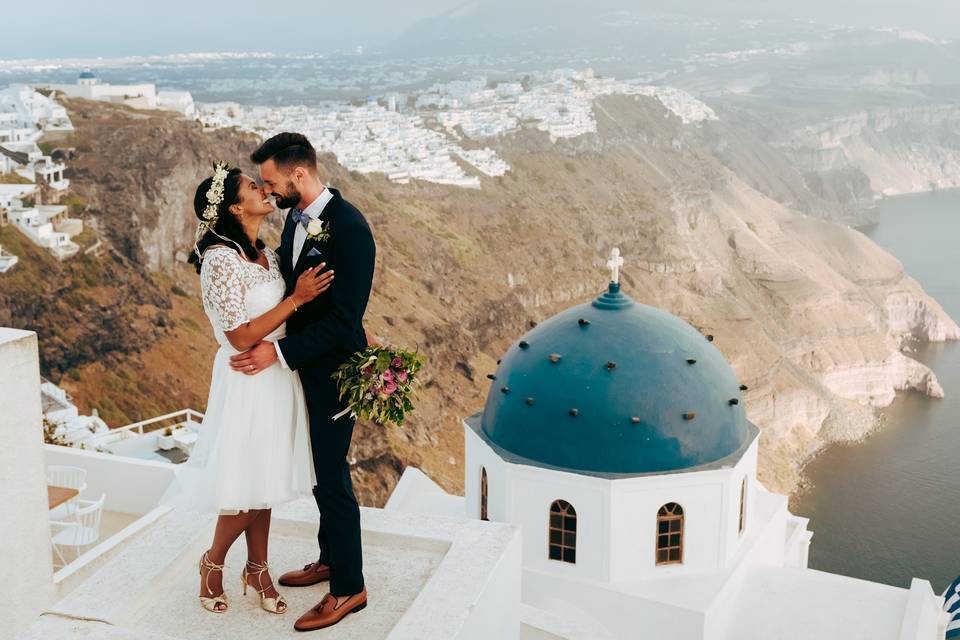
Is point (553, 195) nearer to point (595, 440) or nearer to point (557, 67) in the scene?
point (595, 440)

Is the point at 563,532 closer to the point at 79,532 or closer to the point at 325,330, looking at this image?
the point at 79,532

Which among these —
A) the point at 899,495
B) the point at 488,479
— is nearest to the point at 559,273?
the point at 899,495

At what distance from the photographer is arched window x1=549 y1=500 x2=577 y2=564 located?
985 cm

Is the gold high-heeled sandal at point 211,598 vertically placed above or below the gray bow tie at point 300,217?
below

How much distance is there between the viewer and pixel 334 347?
4332 millimetres

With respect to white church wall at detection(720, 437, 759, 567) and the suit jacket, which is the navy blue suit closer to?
the suit jacket

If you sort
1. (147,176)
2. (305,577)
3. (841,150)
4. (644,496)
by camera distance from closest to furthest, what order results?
(305,577)
(644,496)
(147,176)
(841,150)

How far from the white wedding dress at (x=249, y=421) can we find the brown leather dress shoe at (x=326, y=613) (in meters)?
0.51

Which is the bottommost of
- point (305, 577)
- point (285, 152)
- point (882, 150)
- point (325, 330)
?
point (882, 150)

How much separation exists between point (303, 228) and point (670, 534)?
21.6 ft

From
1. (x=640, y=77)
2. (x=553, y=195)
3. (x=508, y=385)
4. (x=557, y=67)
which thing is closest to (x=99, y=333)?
(x=508, y=385)

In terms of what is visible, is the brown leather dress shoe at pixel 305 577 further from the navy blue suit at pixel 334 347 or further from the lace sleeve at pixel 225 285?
the lace sleeve at pixel 225 285

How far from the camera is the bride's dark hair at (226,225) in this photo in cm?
428


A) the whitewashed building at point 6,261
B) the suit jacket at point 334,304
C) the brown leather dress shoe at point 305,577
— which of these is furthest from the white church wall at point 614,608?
the whitewashed building at point 6,261
